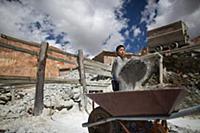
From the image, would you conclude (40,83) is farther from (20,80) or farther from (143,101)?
(143,101)

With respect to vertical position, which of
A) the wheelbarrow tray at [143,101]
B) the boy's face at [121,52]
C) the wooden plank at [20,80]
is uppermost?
the boy's face at [121,52]

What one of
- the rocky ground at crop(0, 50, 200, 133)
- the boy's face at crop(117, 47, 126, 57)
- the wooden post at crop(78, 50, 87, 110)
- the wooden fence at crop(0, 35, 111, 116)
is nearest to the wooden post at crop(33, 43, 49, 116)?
the wooden fence at crop(0, 35, 111, 116)

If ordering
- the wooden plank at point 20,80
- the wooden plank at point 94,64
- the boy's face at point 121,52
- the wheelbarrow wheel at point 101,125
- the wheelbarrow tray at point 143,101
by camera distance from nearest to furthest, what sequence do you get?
1. the wheelbarrow tray at point 143,101
2. the wheelbarrow wheel at point 101,125
3. the boy's face at point 121,52
4. the wooden plank at point 20,80
5. the wooden plank at point 94,64

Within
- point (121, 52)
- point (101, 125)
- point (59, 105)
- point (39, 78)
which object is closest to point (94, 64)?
point (59, 105)

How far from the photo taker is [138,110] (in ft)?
8.30

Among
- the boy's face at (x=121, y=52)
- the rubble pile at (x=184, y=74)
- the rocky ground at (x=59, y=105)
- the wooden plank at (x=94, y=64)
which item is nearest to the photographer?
the boy's face at (x=121, y=52)

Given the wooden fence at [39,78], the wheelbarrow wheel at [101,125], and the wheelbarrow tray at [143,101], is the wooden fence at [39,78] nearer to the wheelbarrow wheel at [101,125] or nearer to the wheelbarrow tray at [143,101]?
the wheelbarrow wheel at [101,125]

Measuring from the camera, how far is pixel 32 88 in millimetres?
6207

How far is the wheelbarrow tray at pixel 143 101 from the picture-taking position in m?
2.19

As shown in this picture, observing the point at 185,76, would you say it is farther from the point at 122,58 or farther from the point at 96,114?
the point at 96,114

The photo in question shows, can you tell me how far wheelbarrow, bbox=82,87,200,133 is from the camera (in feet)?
7.24

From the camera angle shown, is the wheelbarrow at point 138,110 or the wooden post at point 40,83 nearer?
the wheelbarrow at point 138,110

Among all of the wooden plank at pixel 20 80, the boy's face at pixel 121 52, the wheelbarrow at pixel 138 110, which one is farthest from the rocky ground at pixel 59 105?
the boy's face at pixel 121 52

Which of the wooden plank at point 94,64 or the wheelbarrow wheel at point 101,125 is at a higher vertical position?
the wooden plank at point 94,64
